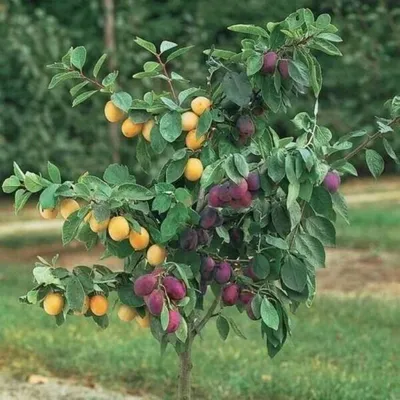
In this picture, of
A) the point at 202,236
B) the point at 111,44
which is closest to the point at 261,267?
the point at 202,236

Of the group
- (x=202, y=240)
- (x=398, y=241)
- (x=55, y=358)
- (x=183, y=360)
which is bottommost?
(x=398, y=241)

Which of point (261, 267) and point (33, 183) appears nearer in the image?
point (33, 183)

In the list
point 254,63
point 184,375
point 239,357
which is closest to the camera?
point 254,63

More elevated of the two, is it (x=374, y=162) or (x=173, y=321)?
(x=374, y=162)

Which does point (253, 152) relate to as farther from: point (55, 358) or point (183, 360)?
point (55, 358)

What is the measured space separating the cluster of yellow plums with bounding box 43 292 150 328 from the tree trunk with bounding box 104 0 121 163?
26.9 ft

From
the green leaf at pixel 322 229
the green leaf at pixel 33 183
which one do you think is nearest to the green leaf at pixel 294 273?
the green leaf at pixel 322 229

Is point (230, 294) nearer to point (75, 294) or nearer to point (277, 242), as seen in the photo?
point (277, 242)

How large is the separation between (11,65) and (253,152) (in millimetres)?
9402

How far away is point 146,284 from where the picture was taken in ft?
9.77

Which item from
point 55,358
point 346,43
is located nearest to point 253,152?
point 55,358

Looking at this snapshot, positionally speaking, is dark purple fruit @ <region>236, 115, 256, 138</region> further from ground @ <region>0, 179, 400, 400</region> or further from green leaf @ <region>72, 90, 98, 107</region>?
ground @ <region>0, 179, 400, 400</region>

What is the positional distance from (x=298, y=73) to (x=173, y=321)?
815 mm

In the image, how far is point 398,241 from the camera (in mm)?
10312
